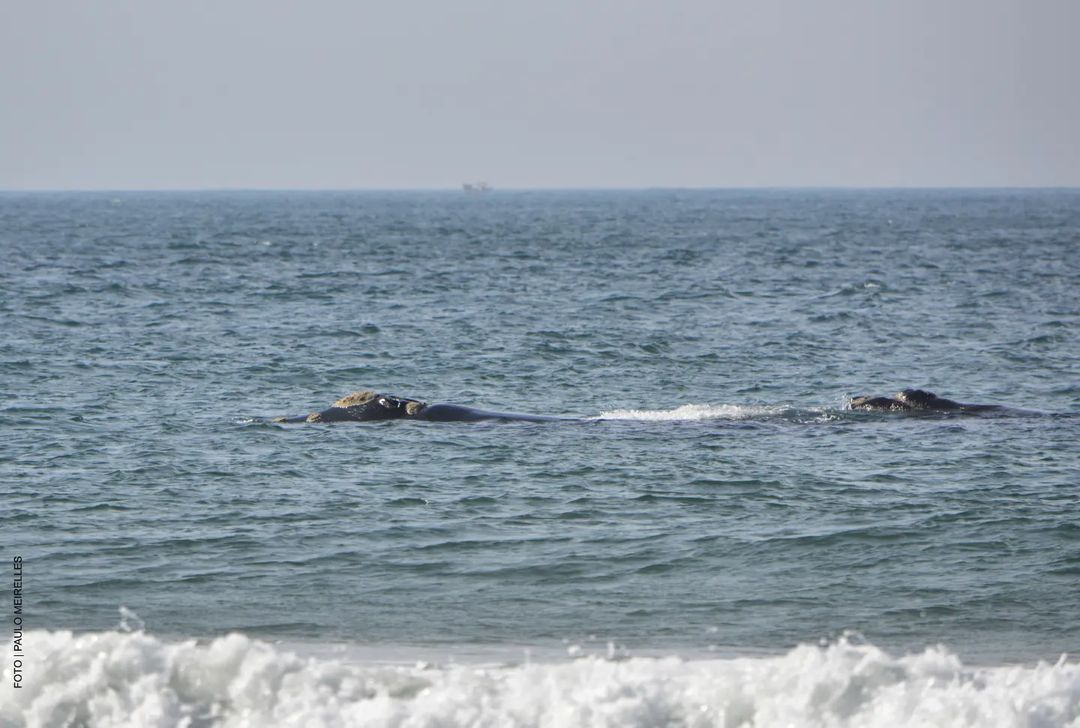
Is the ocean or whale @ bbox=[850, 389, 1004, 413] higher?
whale @ bbox=[850, 389, 1004, 413]

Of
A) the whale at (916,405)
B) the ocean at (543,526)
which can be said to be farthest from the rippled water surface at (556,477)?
the whale at (916,405)

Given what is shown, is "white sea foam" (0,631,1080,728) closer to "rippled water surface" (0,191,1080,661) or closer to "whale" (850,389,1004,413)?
"rippled water surface" (0,191,1080,661)

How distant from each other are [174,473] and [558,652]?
31.0 ft

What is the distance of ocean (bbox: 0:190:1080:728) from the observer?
523 inches

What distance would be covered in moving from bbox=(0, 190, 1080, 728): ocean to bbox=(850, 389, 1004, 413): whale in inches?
19.3

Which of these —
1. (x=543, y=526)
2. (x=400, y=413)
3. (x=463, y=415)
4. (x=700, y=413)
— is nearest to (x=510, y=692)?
(x=543, y=526)

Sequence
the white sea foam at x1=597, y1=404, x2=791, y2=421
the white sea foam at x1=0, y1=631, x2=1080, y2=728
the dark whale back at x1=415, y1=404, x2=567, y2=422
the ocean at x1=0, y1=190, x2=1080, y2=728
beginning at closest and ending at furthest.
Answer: the white sea foam at x1=0, y1=631, x2=1080, y2=728 → the ocean at x1=0, y1=190, x2=1080, y2=728 → the dark whale back at x1=415, y1=404, x2=567, y2=422 → the white sea foam at x1=597, y1=404, x2=791, y2=421

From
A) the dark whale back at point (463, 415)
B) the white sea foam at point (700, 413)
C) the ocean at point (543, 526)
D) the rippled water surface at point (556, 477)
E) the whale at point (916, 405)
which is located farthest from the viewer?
the whale at point (916, 405)

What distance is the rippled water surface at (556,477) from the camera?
646 inches

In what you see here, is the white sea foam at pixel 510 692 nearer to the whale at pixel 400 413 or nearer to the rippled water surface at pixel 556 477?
the rippled water surface at pixel 556 477

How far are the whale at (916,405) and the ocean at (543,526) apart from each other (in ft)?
1.61

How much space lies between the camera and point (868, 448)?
79.4 ft

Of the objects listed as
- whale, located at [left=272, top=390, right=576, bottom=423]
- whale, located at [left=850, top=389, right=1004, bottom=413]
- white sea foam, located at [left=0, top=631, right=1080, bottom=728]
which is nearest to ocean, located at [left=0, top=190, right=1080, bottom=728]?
white sea foam, located at [left=0, top=631, right=1080, bottom=728]

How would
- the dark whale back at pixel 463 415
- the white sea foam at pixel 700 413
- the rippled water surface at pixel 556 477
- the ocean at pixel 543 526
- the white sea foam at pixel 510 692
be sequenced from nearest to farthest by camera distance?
the white sea foam at pixel 510 692 < the ocean at pixel 543 526 < the rippled water surface at pixel 556 477 < the dark whale back at pixel 463 415 < the white sea foam at pixel 700 413
